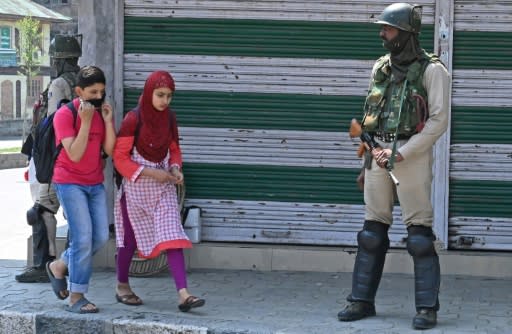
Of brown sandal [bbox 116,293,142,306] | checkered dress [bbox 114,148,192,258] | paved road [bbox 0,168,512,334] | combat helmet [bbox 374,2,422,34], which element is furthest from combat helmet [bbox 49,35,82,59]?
combat helmet [bbox 374,2,422,34]

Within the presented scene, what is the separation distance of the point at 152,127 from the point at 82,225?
0.86 meters

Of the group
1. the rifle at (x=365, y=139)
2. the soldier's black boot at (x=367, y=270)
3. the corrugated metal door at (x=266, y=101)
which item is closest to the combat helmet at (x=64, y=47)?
the corrugated metal door at (x=266, y=101)

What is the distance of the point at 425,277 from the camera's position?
248 inches

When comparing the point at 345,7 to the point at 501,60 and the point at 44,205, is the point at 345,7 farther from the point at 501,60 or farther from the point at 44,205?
the point at 44,205

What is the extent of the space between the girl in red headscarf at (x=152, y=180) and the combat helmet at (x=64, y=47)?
4.54 ft

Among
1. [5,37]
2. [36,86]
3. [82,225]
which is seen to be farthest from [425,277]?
[36,86]

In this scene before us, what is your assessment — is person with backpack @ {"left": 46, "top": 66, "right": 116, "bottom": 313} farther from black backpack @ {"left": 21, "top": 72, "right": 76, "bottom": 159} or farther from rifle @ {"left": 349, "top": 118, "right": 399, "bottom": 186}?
rifle @ {"left": 349, "top": 118, "right": 399, "bottom": 186}

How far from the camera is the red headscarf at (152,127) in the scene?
6699mm

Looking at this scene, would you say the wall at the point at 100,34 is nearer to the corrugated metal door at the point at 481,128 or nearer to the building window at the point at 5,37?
the corrugated metal door at the point at 481,128

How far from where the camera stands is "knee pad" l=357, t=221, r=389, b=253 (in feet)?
21.3

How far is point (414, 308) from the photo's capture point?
273 inches

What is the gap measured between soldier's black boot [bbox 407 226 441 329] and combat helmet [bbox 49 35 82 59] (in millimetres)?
3385

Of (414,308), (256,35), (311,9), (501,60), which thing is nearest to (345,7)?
(311,9)

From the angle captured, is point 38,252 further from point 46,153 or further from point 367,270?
point 367,270
